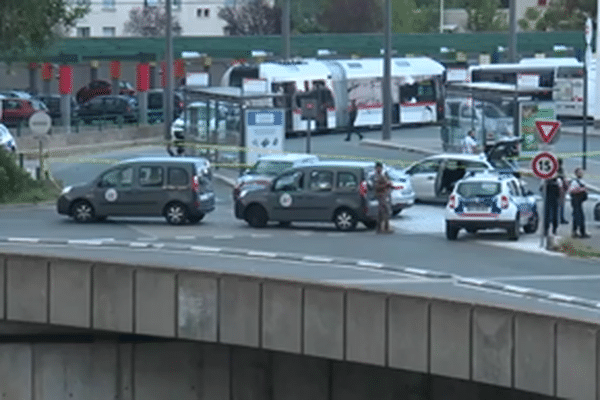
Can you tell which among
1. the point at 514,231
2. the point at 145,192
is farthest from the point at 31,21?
the point at 514,231

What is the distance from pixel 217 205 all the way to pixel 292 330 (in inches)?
768

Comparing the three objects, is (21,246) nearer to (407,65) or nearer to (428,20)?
(407,65)

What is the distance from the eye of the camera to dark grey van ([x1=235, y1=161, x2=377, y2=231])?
34.5 m

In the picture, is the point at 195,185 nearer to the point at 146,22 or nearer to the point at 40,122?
the point at 40,122

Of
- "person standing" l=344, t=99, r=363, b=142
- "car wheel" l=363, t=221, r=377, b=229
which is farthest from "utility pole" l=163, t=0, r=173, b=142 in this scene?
"car wheel" l=363, t=221, r=377, b=229

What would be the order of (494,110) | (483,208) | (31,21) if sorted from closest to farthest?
(483,208) < (31,21) < (494,110)

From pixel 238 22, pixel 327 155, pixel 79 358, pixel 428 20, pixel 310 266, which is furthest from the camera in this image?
pixel 428 20

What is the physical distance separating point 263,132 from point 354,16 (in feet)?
237

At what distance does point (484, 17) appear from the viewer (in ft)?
393

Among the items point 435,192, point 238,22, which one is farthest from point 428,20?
point 435,192

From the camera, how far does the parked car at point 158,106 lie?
226ft

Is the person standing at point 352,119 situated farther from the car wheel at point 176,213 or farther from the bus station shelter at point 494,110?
the car wheel at point 176,213

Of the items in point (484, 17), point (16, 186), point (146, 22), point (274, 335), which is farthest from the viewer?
point (484, 17)

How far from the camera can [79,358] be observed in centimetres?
2262
